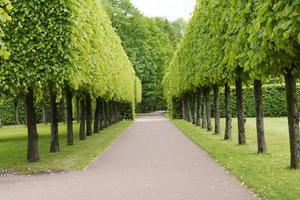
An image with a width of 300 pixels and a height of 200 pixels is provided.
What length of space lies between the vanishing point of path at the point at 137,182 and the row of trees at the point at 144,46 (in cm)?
5997

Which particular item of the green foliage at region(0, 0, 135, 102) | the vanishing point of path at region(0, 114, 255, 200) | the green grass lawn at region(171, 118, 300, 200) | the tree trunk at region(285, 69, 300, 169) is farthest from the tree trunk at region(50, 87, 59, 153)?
the tree trunk at region(285, 69, 300, 169)

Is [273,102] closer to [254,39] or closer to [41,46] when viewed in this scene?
[41,46]

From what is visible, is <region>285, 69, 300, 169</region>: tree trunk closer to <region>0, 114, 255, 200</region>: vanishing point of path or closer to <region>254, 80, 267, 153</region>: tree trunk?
<region>0, 114, 255, 200</region>: vanishing point of path

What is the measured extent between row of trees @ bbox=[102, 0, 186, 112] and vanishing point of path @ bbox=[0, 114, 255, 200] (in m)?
60.0

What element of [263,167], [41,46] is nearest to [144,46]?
[41,46]

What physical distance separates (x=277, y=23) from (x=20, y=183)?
8523 mm

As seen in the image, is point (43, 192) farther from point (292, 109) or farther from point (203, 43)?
point (203, 43)

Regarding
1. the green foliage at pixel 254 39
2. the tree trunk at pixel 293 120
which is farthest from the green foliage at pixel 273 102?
the tree trunk at pixel 293 120

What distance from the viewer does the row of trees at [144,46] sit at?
7781 centimetres

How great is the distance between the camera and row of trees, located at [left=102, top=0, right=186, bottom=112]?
7781 centimetres

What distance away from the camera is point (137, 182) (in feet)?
41.6

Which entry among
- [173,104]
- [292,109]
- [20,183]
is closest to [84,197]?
[20,183]

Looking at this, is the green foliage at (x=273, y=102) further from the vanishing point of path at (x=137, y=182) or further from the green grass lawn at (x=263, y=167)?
the vanishing point of path at (x=137, y=182)

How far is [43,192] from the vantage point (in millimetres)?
11727
